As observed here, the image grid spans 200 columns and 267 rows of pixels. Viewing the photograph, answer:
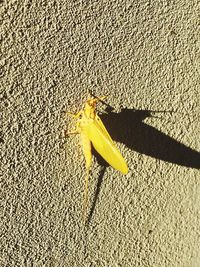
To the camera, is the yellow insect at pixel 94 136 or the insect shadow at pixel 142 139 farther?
the insect shadow at pixel 142 139

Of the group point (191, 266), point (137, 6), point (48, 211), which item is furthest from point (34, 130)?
point (191, 266)

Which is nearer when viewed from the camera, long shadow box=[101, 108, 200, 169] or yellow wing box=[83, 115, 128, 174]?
yellow wing box=[83, 115, 128, 174]

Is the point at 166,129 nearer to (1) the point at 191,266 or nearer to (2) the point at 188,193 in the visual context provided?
(2) the point at 188,193

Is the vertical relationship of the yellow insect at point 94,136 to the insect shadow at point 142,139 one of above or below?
below

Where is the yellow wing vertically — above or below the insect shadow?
below

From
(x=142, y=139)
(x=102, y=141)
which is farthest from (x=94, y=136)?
(x=142, y=139)
